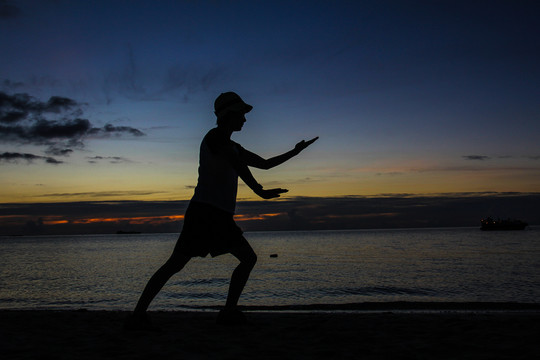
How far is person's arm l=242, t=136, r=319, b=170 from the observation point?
177 inches

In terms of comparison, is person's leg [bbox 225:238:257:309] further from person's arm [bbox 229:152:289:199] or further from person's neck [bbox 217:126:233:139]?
person's neck [bbox 217:126:233:139]

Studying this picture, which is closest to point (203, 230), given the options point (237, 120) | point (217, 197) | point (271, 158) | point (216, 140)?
point (217, 197)

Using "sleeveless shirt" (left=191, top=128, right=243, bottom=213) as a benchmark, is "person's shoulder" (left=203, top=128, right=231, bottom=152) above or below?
above

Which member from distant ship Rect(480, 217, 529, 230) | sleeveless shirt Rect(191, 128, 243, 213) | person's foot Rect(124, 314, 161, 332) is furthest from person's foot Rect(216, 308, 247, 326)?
distant ship Rect(480, 217, 529, 230)

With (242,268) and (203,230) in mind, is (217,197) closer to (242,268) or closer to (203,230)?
(203,230)

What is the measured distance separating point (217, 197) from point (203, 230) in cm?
39

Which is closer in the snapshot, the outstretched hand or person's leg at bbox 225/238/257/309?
the outstretched hand

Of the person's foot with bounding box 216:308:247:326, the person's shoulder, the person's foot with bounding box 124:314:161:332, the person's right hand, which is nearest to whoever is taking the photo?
the person's right hand

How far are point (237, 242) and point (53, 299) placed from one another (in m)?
17.1

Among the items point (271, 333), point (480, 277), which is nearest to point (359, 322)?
point (271, 333)

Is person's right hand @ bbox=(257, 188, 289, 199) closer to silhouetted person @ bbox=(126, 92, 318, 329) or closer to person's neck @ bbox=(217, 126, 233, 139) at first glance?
silhouetted person @ bbox=(126, 92, 318, 329)

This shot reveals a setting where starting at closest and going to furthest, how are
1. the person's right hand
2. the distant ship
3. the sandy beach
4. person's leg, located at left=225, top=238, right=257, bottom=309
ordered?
the sandy beach, the person's right hand, person's leg, located at left=225, top=238, right=257, bottom=309, the distant ship

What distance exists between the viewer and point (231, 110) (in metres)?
4.70

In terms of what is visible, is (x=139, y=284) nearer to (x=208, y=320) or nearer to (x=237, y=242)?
(x=208, y=320)
